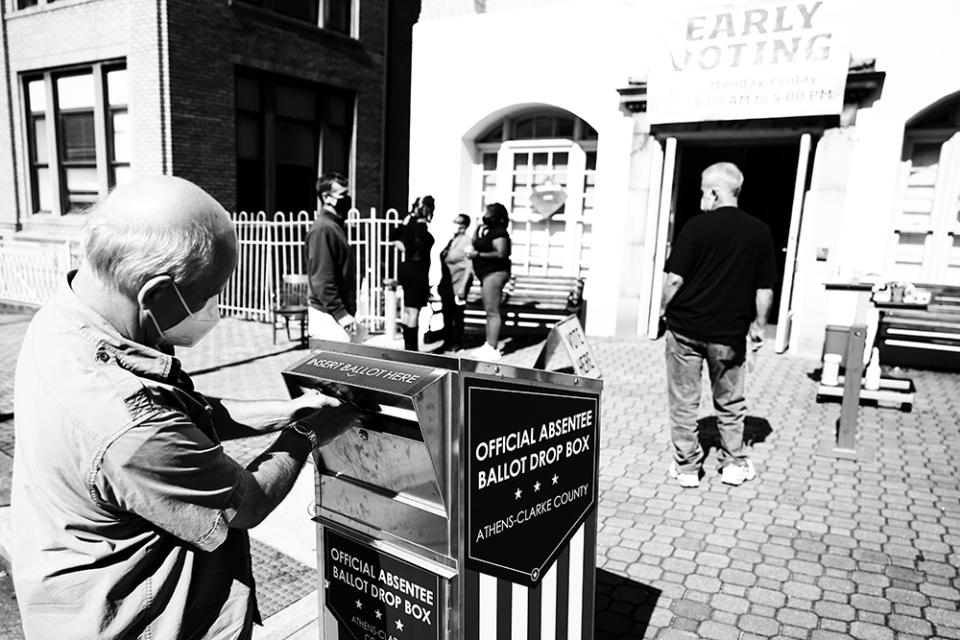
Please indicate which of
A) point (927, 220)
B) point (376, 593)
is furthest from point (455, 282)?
point (376, 593)

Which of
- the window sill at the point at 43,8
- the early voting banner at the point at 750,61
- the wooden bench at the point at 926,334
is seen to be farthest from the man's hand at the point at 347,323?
the window sill at the point at 43,8

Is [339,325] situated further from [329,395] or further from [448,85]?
[448,85]

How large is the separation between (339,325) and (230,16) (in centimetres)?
1102

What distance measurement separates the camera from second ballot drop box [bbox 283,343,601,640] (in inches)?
64.2

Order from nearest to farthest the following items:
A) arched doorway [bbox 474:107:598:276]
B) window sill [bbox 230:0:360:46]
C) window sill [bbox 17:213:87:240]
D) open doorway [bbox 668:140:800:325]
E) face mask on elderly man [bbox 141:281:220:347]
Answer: face mask on elderly man [bbox 141:281:220:347], arched doorway [bbox 474:107:598:276], open doorway [bbox 668:140:800:325], window sill [bbox 230:0:360:46], window sill [bbox 17:213:87:240]

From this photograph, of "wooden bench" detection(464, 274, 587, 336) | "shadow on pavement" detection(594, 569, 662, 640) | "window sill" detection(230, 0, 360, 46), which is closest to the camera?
"shadow on pavement" detection(594, 569, 662, 640)

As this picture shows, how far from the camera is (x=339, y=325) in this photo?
4.95 meters

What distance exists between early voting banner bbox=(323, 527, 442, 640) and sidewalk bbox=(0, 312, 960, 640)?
0.97 m

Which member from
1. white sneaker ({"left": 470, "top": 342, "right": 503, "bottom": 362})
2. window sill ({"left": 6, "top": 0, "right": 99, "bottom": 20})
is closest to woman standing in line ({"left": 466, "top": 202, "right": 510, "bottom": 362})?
white sneaker ({"left": 470, "top": 342, "right": 503, "bottom": 362})

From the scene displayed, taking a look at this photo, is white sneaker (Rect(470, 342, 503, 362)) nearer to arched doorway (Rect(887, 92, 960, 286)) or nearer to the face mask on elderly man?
arched doorway (Rect(887, 92, 960, 286))

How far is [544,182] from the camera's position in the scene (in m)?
10.2

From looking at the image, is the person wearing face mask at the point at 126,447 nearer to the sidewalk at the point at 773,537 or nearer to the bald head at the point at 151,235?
the bald head at the point at 151,235

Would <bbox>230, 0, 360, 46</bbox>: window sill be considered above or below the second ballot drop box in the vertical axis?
above

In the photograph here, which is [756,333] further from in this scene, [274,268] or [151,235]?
[274,268]
